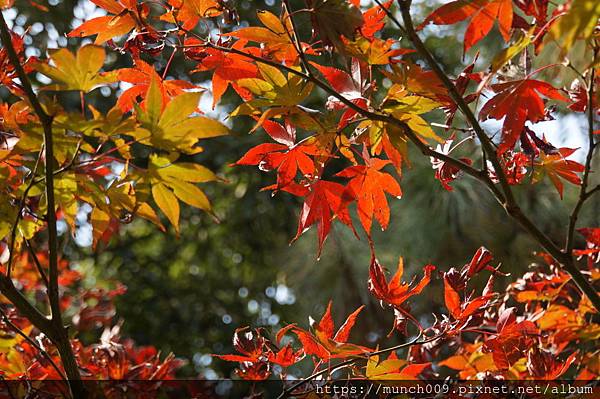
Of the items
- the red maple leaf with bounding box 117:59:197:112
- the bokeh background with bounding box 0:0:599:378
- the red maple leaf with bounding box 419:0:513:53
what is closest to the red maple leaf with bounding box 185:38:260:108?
the red maple leaf with bounding box 117:59:197:112

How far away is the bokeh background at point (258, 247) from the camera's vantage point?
6.50 feet

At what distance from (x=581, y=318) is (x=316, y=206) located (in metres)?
0.36

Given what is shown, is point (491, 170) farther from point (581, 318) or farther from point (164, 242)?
point (164, 242)

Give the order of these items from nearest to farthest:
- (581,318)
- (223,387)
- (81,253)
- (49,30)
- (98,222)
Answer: (98,222)
(581,318)
(223,387)
(49,30)
(81,253)

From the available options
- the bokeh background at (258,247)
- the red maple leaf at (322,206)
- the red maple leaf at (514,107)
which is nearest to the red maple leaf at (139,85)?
the red maple leaf at (322,206)

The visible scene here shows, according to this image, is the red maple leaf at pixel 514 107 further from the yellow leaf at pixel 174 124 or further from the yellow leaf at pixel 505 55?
the yellow leaf at pixel 174 124

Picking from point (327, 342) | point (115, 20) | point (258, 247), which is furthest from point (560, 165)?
point (258, 247)

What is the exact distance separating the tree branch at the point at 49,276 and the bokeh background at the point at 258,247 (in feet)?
4.66

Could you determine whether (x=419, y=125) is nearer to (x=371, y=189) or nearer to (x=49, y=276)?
(x=371, y=189)

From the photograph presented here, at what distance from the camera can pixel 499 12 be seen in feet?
1.39

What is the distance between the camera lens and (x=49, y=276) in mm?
434

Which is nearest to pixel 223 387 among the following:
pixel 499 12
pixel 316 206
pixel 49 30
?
pixel 49 30

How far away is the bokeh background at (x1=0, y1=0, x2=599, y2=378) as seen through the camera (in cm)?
198

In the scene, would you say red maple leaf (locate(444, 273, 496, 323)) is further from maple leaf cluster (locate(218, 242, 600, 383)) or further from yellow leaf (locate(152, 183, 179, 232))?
yellow leaf (locate(152, 183, 179, 232))
